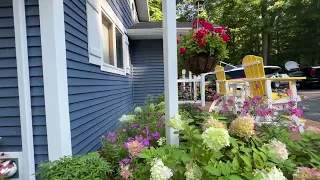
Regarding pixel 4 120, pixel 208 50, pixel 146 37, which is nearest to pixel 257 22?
pixel 146 37

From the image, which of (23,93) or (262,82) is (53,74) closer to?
(23,93)

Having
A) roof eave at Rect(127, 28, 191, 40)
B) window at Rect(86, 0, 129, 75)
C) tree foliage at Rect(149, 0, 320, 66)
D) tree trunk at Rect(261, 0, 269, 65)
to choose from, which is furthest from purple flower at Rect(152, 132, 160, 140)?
tree trunk at Rect(261, 0, 269, 65)

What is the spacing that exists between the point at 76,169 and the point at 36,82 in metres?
0.95

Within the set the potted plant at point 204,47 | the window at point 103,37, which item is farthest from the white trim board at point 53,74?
the potted plant at point 204,47

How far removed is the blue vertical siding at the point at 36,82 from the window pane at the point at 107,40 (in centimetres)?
204

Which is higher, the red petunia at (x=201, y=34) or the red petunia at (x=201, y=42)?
the red petunia at (x=201, y=34)

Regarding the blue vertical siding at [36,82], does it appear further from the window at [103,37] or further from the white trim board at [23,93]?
the window at [103,37]

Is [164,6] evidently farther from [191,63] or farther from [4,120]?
[4,120]

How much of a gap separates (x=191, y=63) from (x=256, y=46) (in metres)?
19.5

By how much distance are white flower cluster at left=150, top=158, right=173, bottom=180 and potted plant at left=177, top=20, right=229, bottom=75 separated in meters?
1.53

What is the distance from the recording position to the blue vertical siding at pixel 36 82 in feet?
7.46

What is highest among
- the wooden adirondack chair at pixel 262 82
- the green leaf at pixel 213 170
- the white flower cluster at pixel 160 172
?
the wooden adirondack chair at pixel 262 82

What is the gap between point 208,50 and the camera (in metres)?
2.71

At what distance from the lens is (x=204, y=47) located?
269cm
